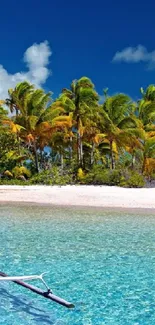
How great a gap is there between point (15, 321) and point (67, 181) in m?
22.0

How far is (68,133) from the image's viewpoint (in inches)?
1218

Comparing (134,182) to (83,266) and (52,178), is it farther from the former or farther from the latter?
(83,266)

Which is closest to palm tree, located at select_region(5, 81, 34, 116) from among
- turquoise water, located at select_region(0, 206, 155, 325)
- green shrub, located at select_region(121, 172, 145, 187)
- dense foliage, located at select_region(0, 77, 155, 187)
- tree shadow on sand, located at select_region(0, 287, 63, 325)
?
dense foliage, located at select_region(0, 77, 155, 187)

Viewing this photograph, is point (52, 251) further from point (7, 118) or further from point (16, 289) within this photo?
point (7, 118)

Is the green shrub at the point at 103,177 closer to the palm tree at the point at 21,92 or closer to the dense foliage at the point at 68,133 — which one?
the dense foliage at the point at 68,133

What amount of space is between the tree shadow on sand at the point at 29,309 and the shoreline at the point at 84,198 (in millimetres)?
11466

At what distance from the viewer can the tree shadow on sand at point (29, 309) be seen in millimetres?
5718

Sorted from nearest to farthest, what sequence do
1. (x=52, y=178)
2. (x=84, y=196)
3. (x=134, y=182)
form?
(x=84, y=196) → (x=134, y=182) → (x=52, y=178)

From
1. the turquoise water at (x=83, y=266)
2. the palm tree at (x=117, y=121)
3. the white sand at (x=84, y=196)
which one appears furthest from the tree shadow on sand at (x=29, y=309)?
the palm tree at (x=117, y=121)

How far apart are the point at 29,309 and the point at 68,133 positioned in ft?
82.6

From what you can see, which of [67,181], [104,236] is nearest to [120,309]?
[104,236]

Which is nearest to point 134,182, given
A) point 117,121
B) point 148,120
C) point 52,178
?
point 52,178

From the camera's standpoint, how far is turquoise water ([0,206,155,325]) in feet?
19.7

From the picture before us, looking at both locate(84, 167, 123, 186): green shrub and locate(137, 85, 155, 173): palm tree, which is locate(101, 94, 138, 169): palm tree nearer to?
locate(137, 85, 155, 173): palm tree
